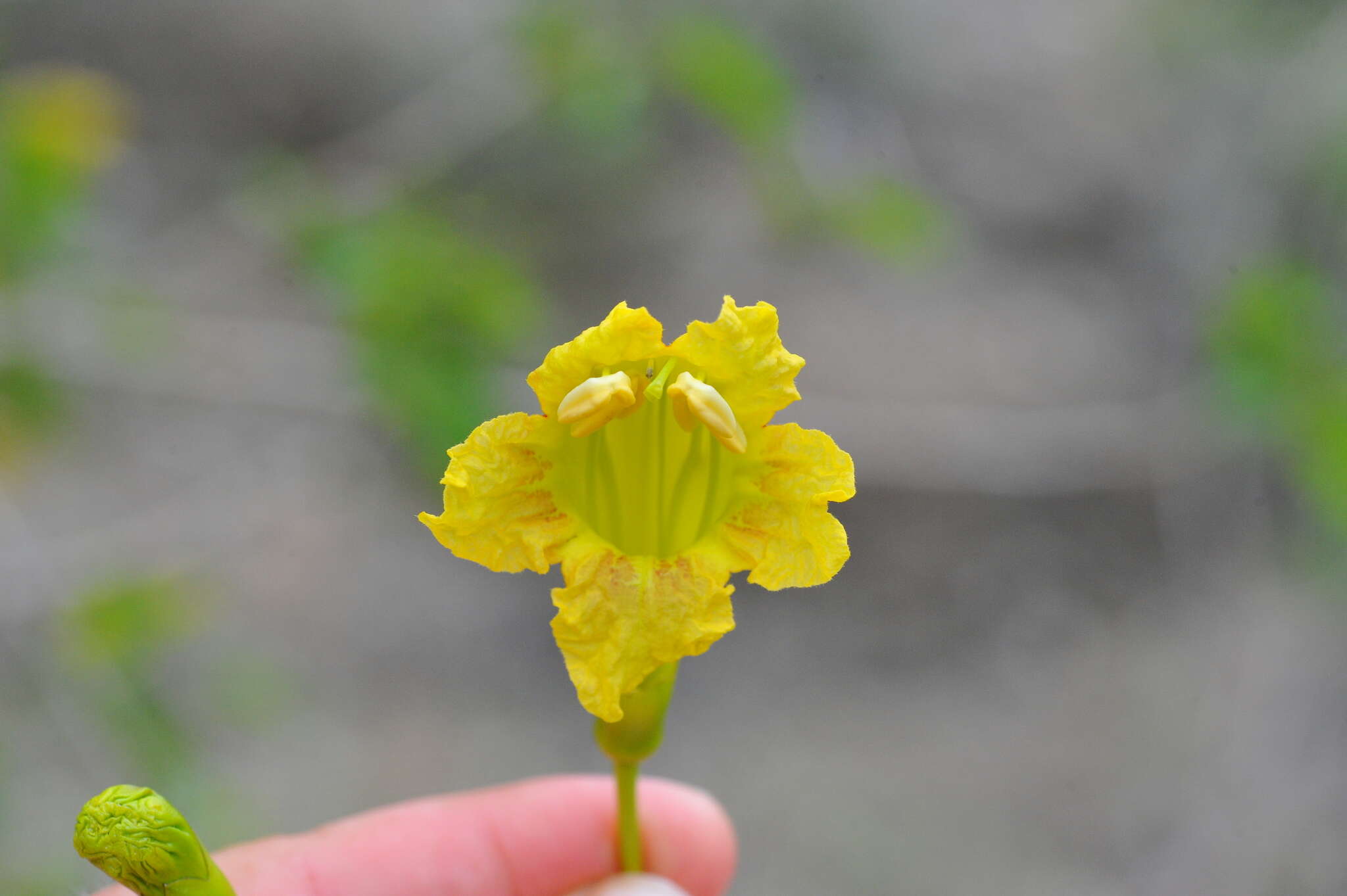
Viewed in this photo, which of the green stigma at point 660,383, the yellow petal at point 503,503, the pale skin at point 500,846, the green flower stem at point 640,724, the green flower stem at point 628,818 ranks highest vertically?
the green stigma at point 660,383

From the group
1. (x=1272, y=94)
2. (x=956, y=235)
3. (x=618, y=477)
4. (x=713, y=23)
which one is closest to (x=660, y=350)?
(x=618, y=477)

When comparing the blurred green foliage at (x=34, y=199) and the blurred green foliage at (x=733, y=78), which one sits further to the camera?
the blurred green foliage at (x=733, y=78)

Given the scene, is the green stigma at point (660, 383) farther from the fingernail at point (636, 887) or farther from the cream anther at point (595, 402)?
the fingernail at point (636, 887)

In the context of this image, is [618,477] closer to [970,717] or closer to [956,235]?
[970,717]

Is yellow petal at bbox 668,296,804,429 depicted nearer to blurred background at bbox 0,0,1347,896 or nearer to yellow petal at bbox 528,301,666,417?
yellow petal at bbox 528,301,666,417

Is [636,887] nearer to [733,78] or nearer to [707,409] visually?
Result: [707,409]

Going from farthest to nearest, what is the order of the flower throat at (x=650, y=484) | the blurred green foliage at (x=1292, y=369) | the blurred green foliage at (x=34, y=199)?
the blurred green foliage at (x=1292, y=369), the blurred green foliage at (x=34, y=199), the flower throat at (x=650, y=484)

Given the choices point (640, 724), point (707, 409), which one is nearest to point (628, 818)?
point (640, 724)

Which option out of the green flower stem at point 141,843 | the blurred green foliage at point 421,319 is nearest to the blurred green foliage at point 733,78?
the blurred green foliage at point 421,319
